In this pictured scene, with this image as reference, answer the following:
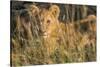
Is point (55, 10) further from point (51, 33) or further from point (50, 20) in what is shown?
point (51, 33)

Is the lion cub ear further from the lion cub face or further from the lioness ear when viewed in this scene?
the lioness ear

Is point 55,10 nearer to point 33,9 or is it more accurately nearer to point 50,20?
point 50,20

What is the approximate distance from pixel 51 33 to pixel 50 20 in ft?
0.40

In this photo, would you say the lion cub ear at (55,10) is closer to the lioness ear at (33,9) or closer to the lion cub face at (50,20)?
the lion cub face at (50,20)

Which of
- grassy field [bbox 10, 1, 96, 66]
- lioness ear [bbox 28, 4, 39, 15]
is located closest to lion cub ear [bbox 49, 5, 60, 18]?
grassy field [bbox 10, 1, 96, 66]

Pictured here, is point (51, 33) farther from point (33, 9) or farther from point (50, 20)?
point (33, 9)

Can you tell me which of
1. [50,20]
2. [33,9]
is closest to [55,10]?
[50,20]

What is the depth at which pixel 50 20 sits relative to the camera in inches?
81.7

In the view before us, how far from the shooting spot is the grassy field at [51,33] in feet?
6.45

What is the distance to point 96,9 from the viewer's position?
2260mm

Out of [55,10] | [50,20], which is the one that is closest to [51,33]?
[50,20]

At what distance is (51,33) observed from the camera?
6.80ft

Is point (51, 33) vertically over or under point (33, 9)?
under

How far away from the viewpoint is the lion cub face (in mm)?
2047
